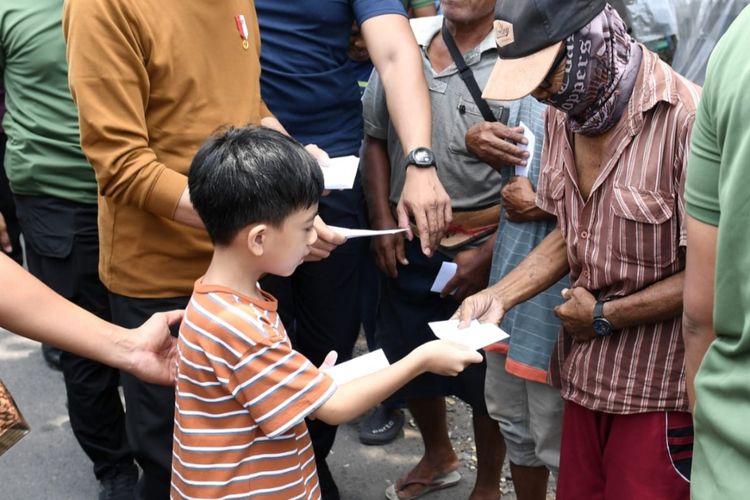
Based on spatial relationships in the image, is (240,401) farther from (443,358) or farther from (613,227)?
(613,227)

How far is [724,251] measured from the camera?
56.9 inches

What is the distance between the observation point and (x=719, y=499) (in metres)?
1.46

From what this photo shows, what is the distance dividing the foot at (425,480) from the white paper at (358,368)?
1.51 m

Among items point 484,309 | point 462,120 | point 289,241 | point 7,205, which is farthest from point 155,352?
point 7,205

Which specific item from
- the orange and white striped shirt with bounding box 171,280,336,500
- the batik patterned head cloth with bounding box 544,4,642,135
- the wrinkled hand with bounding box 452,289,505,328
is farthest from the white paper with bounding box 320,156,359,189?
the batik patterned head cloth with bounding box 544,4,642,135

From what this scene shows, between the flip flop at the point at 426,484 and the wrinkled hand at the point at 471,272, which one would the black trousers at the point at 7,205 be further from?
the wrinkled hand at the point at 471,272

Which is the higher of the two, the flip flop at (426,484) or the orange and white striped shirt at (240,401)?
the orange and white striped shirt at (240,401)

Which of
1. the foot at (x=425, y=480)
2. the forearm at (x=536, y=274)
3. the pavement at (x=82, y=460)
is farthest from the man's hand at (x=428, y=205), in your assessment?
the pavement at (x=82, y=460)

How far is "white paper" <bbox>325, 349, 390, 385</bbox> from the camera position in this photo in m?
2.10

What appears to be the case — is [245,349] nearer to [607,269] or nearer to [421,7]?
[607,269]

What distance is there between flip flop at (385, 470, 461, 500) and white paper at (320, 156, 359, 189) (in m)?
1.33

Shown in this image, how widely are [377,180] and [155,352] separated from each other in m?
1.32

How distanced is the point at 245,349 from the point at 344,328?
4.38ft

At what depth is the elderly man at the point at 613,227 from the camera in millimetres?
2105
